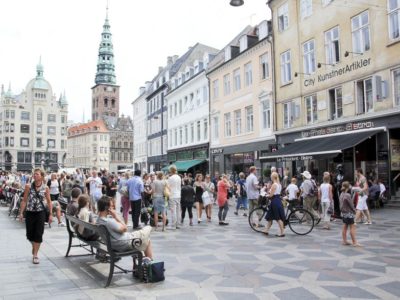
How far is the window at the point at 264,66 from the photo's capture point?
1059 inches

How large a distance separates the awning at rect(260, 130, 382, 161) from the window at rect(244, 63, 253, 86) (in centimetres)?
803

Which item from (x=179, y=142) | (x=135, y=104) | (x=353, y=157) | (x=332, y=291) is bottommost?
(x=332, y=291)

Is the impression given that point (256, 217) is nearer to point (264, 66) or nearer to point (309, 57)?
point (309, 57)

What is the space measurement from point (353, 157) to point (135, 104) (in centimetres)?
4761

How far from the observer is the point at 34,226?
7980 mm

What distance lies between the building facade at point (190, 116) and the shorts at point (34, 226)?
2796cm

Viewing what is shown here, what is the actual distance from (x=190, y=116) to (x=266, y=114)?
1383cm

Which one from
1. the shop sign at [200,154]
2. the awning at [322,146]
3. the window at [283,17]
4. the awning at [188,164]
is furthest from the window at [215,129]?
the awning at [322,146]

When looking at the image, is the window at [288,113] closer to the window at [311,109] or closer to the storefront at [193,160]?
the window at [311,109]

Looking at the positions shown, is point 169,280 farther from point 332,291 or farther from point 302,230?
point 302,230

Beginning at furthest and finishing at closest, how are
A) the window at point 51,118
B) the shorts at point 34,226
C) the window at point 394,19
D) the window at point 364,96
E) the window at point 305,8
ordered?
the window at point 51,118
the window at point 305,8
the window at point 364,96
the window at point 394,19
the shorts at point 34,226

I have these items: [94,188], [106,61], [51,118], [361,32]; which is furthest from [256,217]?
[106,61]

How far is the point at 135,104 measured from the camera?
63406 millimetres

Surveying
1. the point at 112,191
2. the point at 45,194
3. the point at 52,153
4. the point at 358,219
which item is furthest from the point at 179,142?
the point at 52,153
